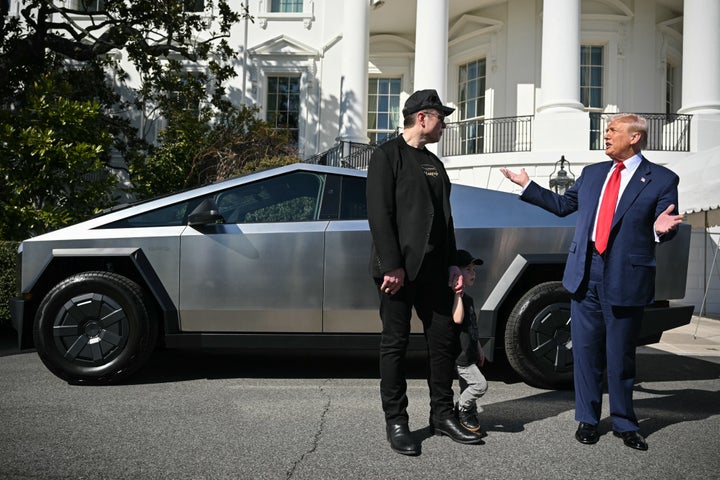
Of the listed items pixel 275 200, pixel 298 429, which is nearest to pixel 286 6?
pixel 275 200

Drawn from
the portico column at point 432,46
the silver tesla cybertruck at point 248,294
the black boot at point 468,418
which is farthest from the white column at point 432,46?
the black boot at point 468,418

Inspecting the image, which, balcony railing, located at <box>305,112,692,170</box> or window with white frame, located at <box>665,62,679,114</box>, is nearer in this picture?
balcony railing, located at <box>305,112,692,170</box>

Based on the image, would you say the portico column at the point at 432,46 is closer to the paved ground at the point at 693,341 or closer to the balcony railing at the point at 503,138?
the balcony railing at the point at 503,138

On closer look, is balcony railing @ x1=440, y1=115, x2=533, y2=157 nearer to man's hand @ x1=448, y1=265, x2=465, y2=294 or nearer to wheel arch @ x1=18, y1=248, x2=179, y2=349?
wheel arch @ x1=18, y1=248, x2=179, y2=349

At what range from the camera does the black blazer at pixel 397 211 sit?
300 cm

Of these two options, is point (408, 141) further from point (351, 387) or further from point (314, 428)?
point (351, 387)

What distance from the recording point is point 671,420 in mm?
3633

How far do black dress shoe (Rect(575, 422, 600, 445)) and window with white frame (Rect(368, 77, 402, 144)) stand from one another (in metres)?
16.0

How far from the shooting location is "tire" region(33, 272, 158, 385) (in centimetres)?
408

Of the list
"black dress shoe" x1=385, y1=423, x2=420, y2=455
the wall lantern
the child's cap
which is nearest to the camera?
"black dress shoe" x1=385, y1=423, x2=420, y2=455

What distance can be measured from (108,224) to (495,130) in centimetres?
1319

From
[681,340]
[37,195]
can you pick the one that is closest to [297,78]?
[37,195]

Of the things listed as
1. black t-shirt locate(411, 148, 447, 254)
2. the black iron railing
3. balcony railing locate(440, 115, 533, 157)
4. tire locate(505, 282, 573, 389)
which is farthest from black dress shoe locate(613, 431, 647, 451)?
balcony railing locate(440, 115, 533, 157)

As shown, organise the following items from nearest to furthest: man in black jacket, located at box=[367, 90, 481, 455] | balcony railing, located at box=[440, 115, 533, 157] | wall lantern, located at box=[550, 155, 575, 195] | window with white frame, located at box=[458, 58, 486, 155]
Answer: man in black jacket, located at box=[367, 90, 481, 455], wall lantern, located at box=[550, 155, 575, 195], balcony railing, located at box=[440, 115, 533, 157], window with white frame, located at box=[458, 58, 486, 155]
